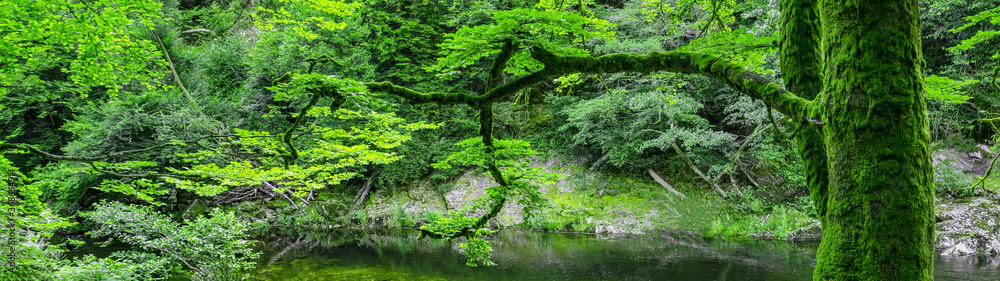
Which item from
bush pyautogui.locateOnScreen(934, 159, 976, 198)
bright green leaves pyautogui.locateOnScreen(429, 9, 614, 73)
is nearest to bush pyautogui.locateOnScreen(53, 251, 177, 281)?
bright green leaves pyautogui.locateOnScreen(429, 9, 614, 73)

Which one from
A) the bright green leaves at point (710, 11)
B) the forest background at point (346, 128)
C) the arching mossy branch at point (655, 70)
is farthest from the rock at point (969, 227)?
the arching mossy branch at point (655, 70)

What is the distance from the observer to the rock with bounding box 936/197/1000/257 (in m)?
7.18

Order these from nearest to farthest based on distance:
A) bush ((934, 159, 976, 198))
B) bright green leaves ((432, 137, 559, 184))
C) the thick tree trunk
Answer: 1. the thick tree trunk
2. bright green leaves ((432, 137, 559, 184))
3. bush ((934, 159, 976, 198))

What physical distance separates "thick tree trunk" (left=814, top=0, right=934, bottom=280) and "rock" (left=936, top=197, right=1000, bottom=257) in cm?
896

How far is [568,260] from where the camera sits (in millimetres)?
7820

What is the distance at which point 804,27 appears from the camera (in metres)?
1.82

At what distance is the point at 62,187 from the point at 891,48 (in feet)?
46.3

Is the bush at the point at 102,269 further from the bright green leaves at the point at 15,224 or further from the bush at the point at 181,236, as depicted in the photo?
the bush at the point at 181,236

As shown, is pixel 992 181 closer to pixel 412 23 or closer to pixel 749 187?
pixel 749 187

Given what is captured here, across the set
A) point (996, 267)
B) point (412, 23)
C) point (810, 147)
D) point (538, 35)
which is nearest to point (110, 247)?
point (412, 23)

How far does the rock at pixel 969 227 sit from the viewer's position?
23.6ft

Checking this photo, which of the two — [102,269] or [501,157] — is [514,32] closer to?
[501,157]

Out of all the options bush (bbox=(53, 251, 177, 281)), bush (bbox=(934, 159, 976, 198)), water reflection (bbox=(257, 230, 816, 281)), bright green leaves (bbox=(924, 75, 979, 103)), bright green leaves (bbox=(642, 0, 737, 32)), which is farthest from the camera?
bush (bbox=(934, 159, 976, 198))

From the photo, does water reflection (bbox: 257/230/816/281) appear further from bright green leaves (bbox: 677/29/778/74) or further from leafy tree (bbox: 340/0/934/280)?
leafy tree (bbox: 340/0/934/280)
